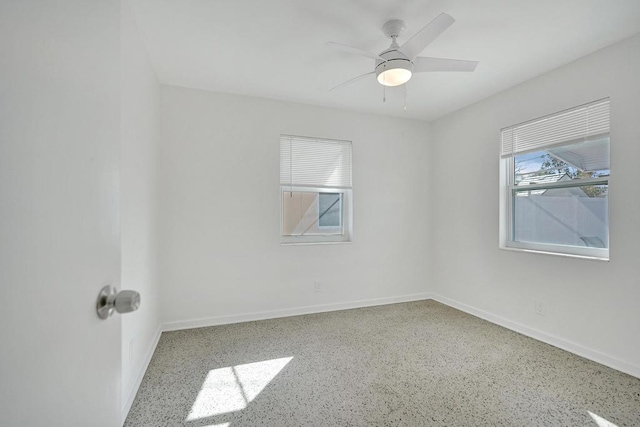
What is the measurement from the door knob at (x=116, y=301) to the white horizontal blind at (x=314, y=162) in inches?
115

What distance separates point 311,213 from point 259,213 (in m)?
0.68

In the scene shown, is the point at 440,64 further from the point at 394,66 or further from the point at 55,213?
the point at 55,213

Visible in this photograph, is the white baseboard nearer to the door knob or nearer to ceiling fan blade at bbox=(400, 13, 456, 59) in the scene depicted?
ceiling fan blade at bbox=(400, 13, 456, 59)

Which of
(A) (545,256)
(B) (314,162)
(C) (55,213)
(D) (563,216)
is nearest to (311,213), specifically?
(B) (314,162)

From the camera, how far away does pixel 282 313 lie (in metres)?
3.41

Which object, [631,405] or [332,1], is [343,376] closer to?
[631,405]

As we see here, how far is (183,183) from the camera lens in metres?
3.06

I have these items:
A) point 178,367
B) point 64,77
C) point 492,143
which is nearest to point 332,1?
point 64,77

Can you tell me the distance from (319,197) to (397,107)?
150cm

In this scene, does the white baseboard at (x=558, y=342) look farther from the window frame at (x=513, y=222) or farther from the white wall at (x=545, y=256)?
the window frame at (x=513, y=222)

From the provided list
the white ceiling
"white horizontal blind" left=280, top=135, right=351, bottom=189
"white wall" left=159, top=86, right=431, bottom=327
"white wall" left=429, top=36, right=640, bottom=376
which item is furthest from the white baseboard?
the white ceiling

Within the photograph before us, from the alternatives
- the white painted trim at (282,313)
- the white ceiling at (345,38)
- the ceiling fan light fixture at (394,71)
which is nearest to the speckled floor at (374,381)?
the white painted trim at (282,313)

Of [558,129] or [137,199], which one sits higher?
[558,129]

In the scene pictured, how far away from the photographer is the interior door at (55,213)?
13.0 inches
